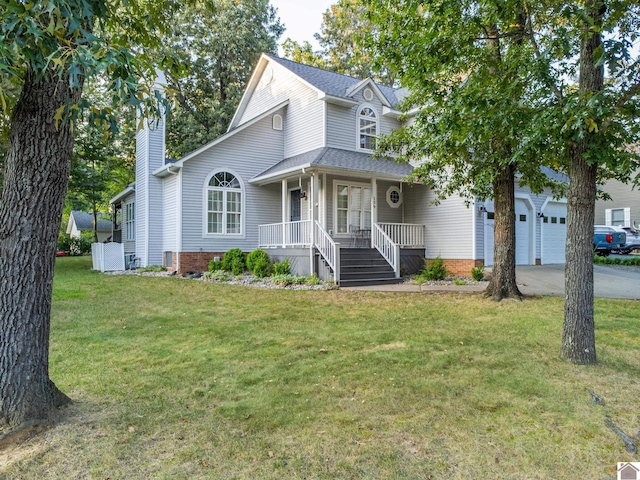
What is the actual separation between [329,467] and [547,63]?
15.7 ft

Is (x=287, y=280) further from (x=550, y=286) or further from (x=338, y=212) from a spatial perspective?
(x=550, y=286)

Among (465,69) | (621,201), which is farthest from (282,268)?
(621,201)

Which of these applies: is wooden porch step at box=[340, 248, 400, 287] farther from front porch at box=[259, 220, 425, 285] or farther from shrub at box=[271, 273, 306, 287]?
shrub at box=[271, 273, 306, 287]

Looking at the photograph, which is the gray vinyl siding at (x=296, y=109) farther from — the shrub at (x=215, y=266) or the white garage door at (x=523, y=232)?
the white garage door at (x=523, y=232)

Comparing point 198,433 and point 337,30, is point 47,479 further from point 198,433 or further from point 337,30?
Result: point 337,30

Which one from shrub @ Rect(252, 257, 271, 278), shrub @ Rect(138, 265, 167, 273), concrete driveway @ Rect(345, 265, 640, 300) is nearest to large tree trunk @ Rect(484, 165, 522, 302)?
concrete driveway @ Rect(345, 265, 640, 300)

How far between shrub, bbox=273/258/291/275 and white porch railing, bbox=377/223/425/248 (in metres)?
3.30

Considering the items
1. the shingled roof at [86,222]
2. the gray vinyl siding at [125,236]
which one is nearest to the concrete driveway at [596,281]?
the gray vinyl siding at [125,236]

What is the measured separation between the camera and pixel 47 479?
7.58 ft

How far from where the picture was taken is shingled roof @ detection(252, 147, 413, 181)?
1191 cm

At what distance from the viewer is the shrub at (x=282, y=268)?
11.9 metres

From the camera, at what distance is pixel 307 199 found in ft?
45.6

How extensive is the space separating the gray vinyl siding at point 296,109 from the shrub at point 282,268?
4234 millimetres

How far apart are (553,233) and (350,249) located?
9212 millimetres
